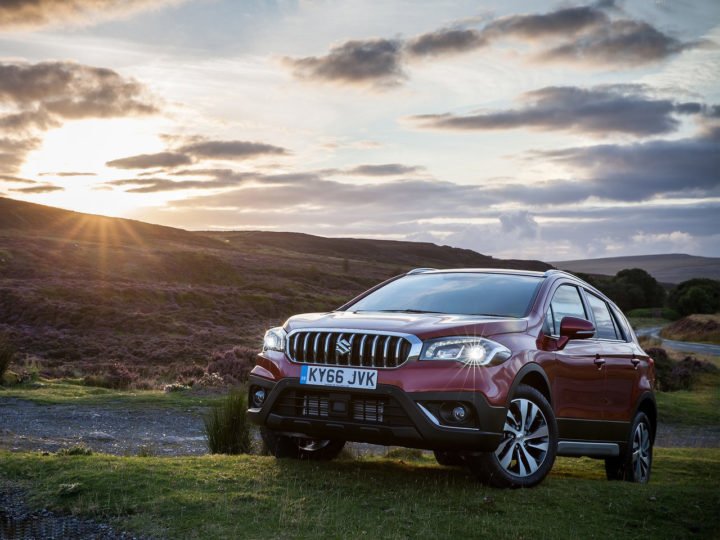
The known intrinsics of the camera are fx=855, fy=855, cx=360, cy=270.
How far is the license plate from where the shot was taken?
660 cm

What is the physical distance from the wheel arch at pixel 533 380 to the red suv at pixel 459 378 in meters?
0.01

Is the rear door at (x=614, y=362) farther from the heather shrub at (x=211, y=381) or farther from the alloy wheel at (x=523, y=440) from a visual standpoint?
the heather shrub at (x=211, y=381)

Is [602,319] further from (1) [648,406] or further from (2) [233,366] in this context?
(2) [233,366]

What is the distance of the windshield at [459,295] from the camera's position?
761 cm

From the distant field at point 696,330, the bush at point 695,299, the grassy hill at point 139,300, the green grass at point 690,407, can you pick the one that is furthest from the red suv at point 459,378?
the bush at point 695,299

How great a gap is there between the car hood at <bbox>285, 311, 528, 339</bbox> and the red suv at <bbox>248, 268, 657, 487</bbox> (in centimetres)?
1

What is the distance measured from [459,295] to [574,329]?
1081 millimetres

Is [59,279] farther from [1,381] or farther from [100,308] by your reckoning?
[1,381]

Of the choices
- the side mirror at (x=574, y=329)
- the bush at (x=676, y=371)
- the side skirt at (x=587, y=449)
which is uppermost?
the side mirror at (x=574, y=329)

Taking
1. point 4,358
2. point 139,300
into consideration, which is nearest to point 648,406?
point 4,358

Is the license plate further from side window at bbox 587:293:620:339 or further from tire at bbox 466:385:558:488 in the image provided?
side window at bbox 587:293:620:339

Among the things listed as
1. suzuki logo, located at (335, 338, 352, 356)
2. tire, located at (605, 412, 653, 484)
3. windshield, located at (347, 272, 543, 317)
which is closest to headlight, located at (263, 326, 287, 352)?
suzuki logo, located at (335, 338, 352, 356)

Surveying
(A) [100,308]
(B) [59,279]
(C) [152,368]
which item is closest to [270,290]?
(B) [59,279]

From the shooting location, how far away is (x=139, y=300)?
163 ft
